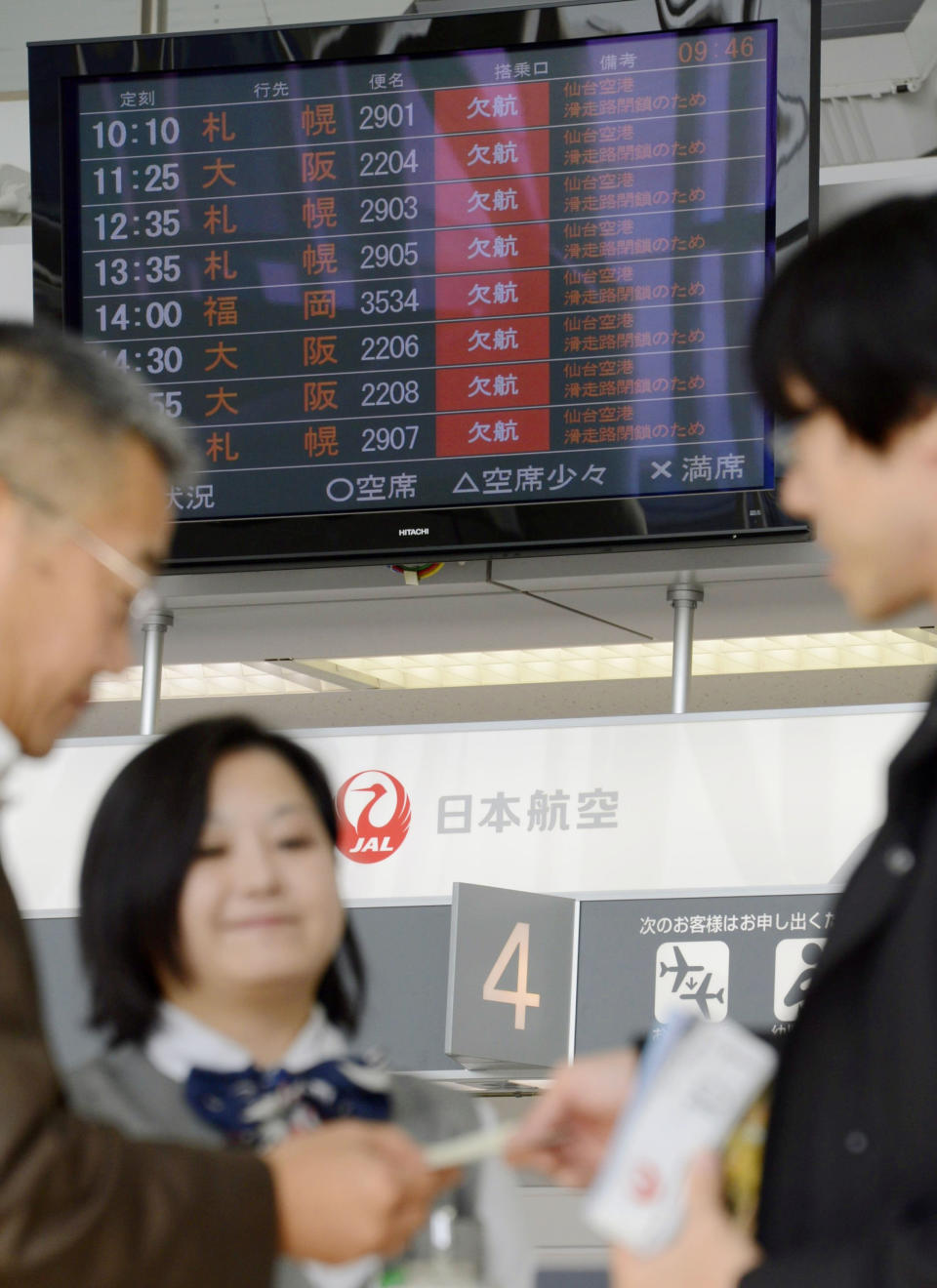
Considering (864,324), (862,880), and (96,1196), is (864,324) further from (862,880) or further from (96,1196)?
(96,1196)

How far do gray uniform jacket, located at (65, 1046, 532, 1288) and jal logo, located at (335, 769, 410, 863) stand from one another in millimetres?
1828

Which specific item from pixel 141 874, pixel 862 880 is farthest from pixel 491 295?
pixel 862 880

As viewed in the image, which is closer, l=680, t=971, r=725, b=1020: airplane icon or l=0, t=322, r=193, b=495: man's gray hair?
l=0, t=322, r=193, b=495: man's gray hair

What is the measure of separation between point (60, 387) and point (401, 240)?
2048 mm

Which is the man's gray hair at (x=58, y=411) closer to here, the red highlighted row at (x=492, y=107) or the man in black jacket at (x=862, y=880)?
the man in black jacket at (x=862, y=880)

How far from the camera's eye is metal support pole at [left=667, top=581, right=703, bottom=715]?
10.3 feet

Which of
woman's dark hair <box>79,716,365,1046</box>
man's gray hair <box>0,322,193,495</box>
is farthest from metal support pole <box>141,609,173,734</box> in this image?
A: man's gray hair <box>0,322,193,495</box>

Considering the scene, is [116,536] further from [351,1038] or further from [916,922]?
[916,922]

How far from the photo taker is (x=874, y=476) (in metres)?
1.05

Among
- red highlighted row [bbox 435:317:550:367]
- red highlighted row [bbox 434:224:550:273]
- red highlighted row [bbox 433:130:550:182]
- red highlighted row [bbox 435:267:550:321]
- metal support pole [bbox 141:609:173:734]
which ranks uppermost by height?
red highlighted row [bbox 433:130:550:182]

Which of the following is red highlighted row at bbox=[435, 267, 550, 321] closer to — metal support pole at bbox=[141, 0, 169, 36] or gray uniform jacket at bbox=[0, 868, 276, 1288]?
metal support pole at bbox=[141, 0, 169, 36]

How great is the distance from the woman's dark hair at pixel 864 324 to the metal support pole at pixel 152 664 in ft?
7.60

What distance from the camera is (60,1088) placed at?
1.05 m

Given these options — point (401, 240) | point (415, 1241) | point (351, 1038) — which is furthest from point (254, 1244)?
point (401, 240)
